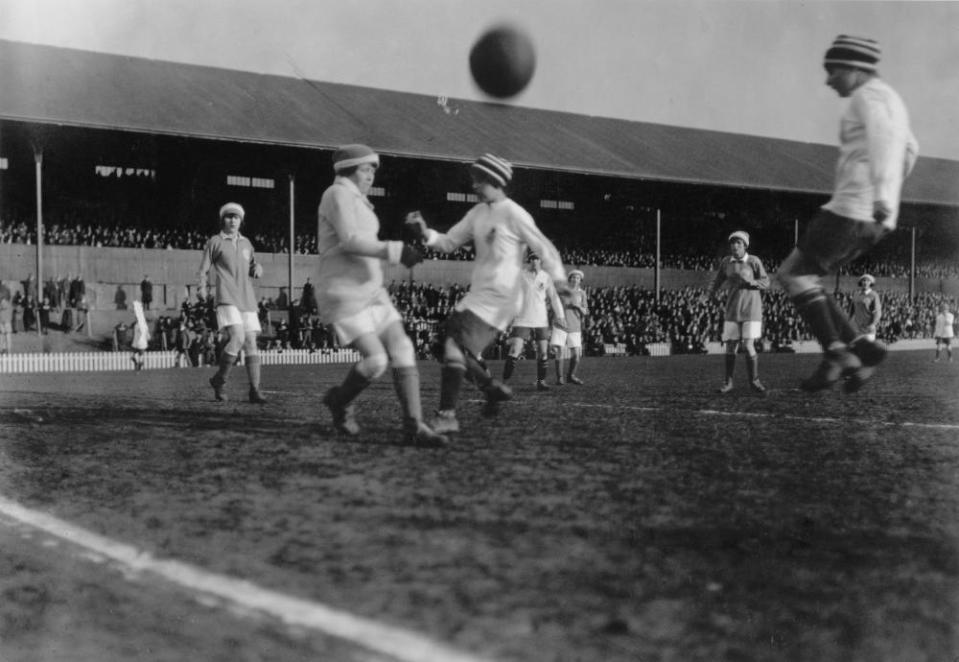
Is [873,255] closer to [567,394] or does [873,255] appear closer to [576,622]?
[567,394]

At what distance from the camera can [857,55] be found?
5.82m

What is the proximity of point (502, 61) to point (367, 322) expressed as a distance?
15024mm

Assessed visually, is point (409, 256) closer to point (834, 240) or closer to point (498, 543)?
point (834, 240)

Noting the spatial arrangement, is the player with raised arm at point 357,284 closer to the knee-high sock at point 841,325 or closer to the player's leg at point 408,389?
the player's leg at point 408,389

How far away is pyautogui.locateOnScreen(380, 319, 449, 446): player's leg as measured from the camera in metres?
5.81

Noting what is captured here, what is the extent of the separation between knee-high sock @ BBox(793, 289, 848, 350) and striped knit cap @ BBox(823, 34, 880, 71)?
54.1 inches

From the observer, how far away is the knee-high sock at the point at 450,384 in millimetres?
6396

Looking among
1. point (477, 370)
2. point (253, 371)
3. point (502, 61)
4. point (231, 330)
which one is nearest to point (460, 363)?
point (477, 370)

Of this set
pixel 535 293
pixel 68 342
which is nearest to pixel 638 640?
pixel 535 293

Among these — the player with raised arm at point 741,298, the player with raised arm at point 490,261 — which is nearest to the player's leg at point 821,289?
the player with raised arm at point 490,261

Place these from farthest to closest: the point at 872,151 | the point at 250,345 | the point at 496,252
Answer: the point at 250,345 → the point at 496,252 → the point at 872,151

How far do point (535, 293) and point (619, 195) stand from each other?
2474cm

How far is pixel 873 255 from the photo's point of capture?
146ft

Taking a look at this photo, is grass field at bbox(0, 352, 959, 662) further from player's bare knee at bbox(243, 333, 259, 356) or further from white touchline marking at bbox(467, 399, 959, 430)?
player's bare knee at bbox(243, 333, 259, 356)
